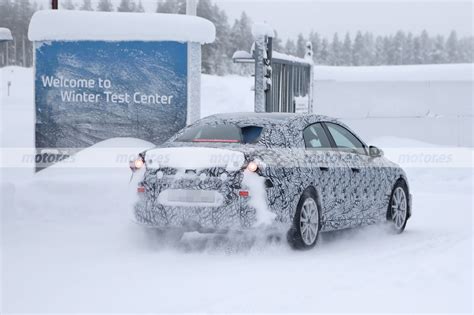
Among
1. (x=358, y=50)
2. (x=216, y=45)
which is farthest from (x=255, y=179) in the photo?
(x=358, y=50)

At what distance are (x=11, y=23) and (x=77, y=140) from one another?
187ft

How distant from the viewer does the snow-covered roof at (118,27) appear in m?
14.1

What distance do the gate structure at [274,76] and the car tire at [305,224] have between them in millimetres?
6006

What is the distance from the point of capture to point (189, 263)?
322 inches

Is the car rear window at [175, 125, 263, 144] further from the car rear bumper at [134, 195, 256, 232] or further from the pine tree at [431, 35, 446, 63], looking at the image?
the pine tree at [431, 35, 446, 63]

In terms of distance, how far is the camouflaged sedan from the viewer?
27.7 ft

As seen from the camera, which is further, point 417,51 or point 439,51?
point 439,51

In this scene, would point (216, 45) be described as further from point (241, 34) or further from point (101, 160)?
point (101, 160)

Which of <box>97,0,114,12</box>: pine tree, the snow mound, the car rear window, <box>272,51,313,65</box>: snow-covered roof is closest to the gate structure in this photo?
<box>272,51,313,65</box>: snow-covered roof

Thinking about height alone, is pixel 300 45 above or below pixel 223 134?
above

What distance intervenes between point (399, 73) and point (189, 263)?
16540 millimetres

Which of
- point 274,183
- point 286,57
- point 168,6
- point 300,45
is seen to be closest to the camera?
point 274,183

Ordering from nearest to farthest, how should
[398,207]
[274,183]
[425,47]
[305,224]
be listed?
[274,183] → [305,224] → [398,207] → [425,47]

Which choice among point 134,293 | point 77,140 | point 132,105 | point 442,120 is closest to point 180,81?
point 132,105
